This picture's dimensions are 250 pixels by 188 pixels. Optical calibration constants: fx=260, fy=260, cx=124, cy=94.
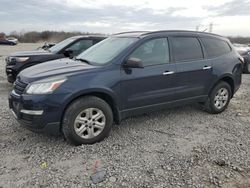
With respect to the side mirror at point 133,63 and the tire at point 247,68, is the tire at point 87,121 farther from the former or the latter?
the tire at point 247,68

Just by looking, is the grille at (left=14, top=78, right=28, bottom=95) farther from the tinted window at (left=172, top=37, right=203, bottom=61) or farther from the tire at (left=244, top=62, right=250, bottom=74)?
the tire at (left=244, top=62, right=250, bottom=74)

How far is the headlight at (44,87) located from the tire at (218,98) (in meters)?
3.24

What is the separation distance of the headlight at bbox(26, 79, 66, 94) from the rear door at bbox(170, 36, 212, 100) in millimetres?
2191

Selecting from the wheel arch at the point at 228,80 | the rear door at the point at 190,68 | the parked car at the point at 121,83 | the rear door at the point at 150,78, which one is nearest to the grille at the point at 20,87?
the parked car at the point at 121,83

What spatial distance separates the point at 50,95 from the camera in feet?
11.8

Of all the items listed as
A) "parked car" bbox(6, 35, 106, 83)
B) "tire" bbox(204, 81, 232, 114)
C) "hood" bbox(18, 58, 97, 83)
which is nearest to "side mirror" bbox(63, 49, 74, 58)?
"parked car" bbox(6, 35, 106, 83)

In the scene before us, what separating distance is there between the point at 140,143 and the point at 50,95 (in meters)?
1.56

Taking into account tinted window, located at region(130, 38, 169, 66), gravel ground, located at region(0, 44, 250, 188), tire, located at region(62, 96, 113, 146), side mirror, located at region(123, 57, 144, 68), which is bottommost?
gravel ground, located at region(0, 44, 250, 188)

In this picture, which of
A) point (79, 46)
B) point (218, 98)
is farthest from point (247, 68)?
point (79, 46)

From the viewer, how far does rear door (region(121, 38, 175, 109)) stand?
422 centimetres

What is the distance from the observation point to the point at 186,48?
4988 mm

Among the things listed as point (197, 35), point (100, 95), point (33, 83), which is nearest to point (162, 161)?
point (100, 95)

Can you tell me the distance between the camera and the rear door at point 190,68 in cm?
480

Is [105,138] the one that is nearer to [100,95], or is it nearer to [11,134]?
[100,95]
